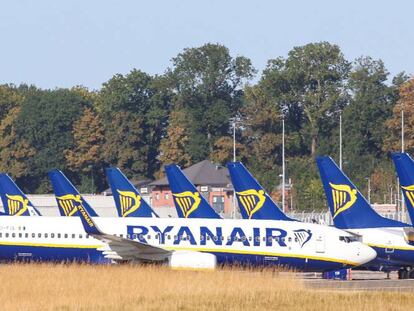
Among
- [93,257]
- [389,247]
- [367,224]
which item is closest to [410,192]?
[389,247]

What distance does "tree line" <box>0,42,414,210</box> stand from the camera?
160250 millimetres

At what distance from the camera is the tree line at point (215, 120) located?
160 m

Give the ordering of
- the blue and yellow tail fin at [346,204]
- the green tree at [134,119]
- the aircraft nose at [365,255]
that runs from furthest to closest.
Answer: the green tree at [134,119] → the blue and yellow tail fin at [346,204] → the aircraft nose at [365,255]

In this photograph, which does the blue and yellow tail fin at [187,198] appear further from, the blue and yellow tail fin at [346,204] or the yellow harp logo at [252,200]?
the blue and yellow tail fin at [346,204]

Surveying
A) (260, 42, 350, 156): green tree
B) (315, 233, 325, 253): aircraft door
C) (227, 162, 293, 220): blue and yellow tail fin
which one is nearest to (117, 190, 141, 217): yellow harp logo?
(227, 162, 293, 220): blue and yellow tail fin

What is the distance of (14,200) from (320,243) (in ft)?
81.6

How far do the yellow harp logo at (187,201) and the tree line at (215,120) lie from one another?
80036 mm

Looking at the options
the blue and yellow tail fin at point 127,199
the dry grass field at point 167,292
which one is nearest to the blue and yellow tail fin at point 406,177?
the dry grass field at point 167,292

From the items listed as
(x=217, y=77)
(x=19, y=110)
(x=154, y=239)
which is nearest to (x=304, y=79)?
(x=217, y=77)

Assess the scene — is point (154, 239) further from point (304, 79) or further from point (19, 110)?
point (19, 110)

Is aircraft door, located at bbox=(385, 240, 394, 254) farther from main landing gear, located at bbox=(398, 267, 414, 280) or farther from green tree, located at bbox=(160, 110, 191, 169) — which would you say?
green tree, located at bbox=(160, 110, 191, 169)

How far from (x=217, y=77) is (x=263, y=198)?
110729 mm

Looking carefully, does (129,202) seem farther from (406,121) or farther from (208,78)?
(208,78)

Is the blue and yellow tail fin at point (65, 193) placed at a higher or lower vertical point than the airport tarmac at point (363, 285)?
higher
